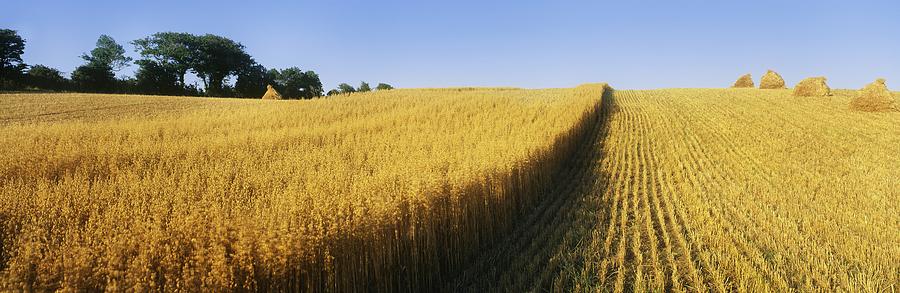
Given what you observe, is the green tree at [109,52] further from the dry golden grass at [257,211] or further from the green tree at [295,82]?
the dry golden grass at [257,211]

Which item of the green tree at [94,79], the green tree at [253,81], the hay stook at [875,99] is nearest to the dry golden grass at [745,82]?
the hay stook at [875,99]

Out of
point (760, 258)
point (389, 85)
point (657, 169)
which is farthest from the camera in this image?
point (389, 85)

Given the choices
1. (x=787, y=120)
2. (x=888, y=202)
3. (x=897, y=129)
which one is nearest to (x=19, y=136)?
(x=888, y=202)

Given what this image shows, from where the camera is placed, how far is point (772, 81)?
3275cm

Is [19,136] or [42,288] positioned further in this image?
[19,136]

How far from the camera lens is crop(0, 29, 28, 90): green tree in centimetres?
3125

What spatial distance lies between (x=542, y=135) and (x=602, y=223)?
311cm

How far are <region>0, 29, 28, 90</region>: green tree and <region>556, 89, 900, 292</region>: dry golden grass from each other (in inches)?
1486

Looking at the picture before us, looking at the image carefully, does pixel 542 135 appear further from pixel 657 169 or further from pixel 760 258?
pixel 760 258

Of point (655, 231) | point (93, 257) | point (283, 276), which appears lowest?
point (655, 231)

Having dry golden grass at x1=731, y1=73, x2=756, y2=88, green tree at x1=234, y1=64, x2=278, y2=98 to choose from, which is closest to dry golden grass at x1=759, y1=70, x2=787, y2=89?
dry golden grass at x1=731, y1=73, x2=756, y2=88

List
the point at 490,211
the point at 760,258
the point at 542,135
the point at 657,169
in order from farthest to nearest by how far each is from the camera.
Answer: the point at 657,169, the point at 542,135, the point at 490,211, the point at 760,258

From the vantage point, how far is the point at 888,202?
6.67 meters

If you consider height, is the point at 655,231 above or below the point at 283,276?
below
